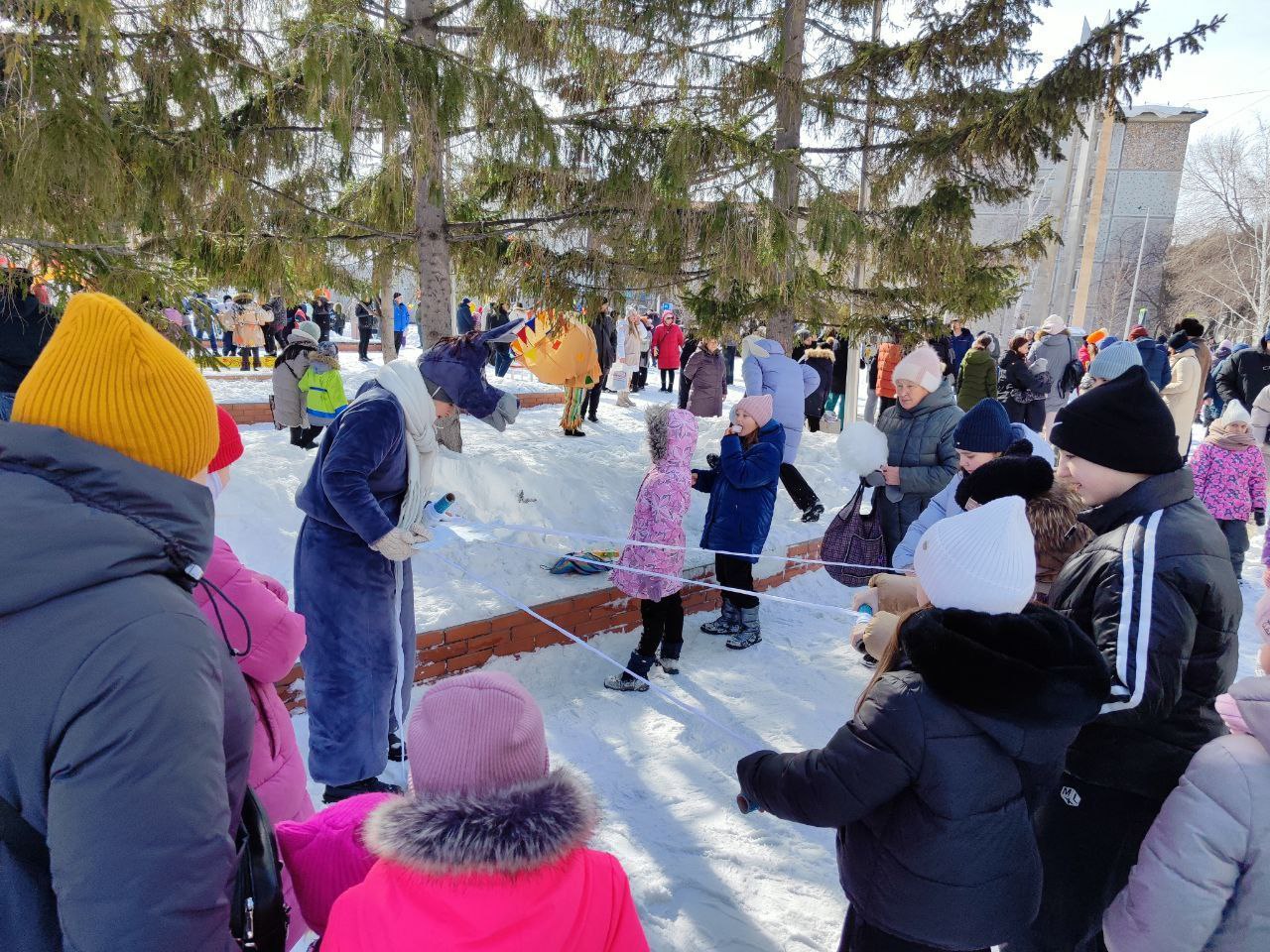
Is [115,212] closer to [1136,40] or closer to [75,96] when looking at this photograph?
[75,96]

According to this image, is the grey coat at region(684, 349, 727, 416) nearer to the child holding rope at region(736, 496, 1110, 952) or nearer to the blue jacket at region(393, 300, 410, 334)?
the child holding rope at region(736, 496, 1110, 952)

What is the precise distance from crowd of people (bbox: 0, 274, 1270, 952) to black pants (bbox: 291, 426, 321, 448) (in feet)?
16.1

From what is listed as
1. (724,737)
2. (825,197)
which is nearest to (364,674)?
(724,737)

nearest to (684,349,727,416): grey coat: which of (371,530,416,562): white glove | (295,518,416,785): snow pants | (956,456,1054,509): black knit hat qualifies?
(956,456,1054,509): black knit hat

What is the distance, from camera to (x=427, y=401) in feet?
10.4

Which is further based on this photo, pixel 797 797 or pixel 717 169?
pixel 717 169

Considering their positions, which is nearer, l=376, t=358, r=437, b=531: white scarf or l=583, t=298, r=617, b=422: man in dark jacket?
l=376, t=358, r=437, b=531: white scarf

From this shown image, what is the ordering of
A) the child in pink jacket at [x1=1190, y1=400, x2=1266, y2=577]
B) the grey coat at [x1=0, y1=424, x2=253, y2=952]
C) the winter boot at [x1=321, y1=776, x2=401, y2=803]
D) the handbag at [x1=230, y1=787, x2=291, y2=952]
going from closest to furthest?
the grey coat at [x1=0, y1=424, x2=253, y2=952], the handbag at [x1=230, y1=787, x2=291, y2=952], the winter boot at [x1=321, y1=776, x2=401, y2=803], the child in pink jacket at [x1=1190, y1=400, x2=1266, y2=577]

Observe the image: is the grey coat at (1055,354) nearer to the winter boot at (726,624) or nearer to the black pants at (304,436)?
the winter boot at (726,624)

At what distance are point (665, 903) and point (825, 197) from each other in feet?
18.4

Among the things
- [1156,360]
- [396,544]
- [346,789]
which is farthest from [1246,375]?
[346,789]

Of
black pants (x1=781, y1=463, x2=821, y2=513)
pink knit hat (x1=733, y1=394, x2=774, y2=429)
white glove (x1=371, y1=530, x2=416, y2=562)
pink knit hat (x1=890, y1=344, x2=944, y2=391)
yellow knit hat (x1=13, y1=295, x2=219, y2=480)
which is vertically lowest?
black pants (x1=781, y1=463, x2=821, y2=513)

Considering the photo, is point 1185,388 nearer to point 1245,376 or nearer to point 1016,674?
point 1245,376

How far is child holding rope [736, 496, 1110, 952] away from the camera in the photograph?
1645 mm
